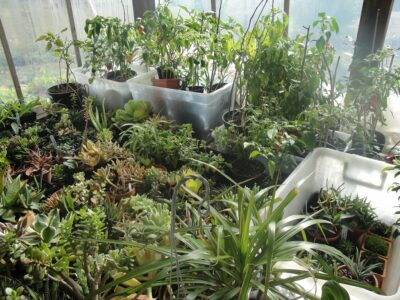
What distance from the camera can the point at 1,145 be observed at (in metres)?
1.46

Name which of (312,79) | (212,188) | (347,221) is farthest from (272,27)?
(347,221)

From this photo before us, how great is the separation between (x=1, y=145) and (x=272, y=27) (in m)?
1.27

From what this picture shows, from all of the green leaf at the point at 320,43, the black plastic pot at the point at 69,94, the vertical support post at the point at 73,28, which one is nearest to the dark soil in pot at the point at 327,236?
the green leaf at the point at 320,43

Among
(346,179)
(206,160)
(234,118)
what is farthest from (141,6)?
(346,179)

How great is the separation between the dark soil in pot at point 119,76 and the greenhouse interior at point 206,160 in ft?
0.04

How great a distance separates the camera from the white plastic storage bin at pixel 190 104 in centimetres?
160

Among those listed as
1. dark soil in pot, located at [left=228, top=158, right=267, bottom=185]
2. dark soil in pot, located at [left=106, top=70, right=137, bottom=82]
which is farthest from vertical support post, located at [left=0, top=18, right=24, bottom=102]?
dark soil in pot, located at [left=228, top=158, right=267, bottom=185]

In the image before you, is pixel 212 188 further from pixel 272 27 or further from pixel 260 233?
pixel 272 27

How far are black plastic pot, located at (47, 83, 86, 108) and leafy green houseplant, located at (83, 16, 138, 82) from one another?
0.15 meters

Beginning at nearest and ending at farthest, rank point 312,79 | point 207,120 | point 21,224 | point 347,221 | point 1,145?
point 21,224 → point 347,221 → point 312,79 → point 1,145 → point 207,120

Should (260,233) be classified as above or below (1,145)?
above

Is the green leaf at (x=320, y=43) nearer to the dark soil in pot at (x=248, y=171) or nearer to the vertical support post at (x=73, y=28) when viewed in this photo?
the dark soil in pot at (x=248, y=171)

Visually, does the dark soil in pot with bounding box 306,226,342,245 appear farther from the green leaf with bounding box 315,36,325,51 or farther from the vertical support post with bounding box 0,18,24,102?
the vertical support post with bounding box 0,18,24,102

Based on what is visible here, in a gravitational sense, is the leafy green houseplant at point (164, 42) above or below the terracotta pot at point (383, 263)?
above
